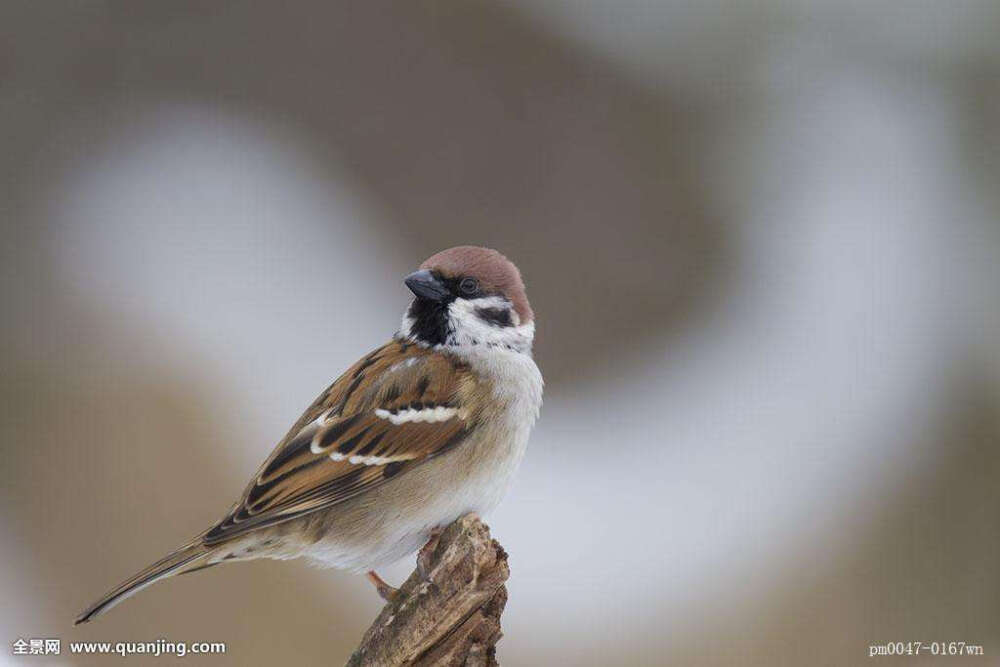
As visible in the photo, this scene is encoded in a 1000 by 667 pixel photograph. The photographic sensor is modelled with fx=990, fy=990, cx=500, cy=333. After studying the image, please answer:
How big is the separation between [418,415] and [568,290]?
1852 mm

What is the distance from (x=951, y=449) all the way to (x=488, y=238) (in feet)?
7.15

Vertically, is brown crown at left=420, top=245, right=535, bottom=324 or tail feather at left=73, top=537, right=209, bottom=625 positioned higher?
brown crown at left=420, top=245, right=535, bottom=324

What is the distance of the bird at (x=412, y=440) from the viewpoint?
2.13 m

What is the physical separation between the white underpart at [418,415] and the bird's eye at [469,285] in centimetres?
27

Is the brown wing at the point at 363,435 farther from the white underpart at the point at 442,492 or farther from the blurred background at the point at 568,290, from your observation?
the blurred background at the point at 568,290

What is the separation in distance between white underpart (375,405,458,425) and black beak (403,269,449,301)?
25cm

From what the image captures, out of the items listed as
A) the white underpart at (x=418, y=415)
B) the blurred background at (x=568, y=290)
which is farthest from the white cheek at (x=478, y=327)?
the blurred background at (x=568, y=290)

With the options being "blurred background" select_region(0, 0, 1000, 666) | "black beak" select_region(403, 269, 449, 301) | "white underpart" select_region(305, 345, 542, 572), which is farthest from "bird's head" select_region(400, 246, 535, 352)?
"blurred background" select_region(0, 0, 1000, 666)

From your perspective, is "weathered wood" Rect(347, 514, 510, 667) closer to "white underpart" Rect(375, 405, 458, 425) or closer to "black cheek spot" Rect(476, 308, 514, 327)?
"white underpart" Rect(375, 405, 458, 425)

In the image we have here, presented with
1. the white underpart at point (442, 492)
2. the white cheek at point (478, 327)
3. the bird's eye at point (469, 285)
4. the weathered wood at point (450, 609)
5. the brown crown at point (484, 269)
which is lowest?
the weathered wood at point (450, 609)

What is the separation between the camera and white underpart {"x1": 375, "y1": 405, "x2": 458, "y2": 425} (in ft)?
7.29

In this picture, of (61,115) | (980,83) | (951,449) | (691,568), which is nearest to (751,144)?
(980,83)

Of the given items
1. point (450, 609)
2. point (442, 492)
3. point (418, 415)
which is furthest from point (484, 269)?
point (450, 609)

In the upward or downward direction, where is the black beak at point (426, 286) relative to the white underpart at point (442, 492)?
upward
